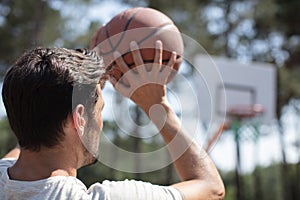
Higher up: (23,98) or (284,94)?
(23,98)

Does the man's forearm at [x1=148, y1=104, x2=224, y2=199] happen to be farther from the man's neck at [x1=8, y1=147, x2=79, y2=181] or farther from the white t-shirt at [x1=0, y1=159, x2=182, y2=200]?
the man's neck at [x1=8, y1=147, x2=79, y2=181]

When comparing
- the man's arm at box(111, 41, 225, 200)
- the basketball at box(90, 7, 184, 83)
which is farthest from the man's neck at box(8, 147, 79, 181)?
the basketball at box(90, 7, 184, 83)

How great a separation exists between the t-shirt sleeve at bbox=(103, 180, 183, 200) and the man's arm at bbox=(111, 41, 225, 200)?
48mm

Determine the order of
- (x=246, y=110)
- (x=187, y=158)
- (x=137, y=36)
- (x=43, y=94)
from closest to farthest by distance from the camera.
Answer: (x=43, y=94)
(x=187, y=158)
(x=137, y=36)
(x=246, y=110)

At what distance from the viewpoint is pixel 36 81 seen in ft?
4.29

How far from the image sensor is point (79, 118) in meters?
1.35

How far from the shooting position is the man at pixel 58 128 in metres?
1.31

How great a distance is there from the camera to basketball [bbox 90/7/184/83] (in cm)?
193

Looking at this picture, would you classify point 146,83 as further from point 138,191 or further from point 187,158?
point 138,191

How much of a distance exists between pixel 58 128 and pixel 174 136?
0.36m

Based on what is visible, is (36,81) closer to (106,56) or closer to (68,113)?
(68,113)

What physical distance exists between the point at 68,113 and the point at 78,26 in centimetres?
1452

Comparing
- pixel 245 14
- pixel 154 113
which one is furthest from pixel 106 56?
pixel 245 14

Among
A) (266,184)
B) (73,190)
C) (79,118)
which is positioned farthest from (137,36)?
(266,184)
